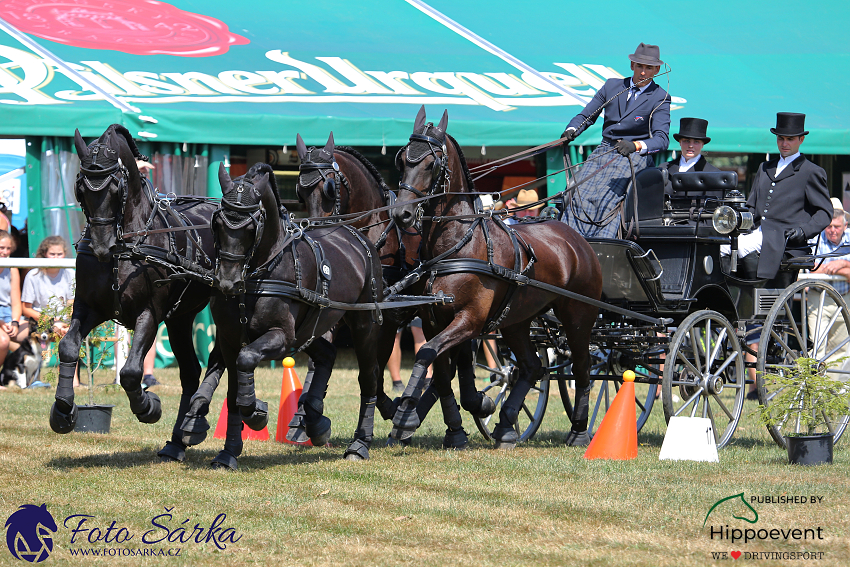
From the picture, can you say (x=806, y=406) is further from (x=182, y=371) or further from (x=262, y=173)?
(x=182, y=371)

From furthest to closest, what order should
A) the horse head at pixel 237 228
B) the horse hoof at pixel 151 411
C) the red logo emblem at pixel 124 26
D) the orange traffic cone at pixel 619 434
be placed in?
the red logo emblem at pixel 124 26 → the orange traffic cone at pixel 619 434 → the horse hoof at pixel 151 411 → the horse head at pixel 237 228

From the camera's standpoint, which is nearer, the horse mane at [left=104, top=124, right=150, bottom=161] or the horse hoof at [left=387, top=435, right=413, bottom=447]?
the horse mane at [left=104, top=124, right=150, bottom=161]

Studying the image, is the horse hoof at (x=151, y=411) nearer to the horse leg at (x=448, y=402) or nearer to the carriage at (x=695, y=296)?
the horse leg at (x=448, y=402)

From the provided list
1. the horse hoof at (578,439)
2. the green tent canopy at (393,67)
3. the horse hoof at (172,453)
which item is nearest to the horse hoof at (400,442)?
the horse hoof at (578,439)

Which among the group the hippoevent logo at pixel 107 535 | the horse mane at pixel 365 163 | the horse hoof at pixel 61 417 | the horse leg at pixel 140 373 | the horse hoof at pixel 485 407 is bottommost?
the horse hoof at pixel 485 407

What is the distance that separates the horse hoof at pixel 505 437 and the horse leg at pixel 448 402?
0.79ft

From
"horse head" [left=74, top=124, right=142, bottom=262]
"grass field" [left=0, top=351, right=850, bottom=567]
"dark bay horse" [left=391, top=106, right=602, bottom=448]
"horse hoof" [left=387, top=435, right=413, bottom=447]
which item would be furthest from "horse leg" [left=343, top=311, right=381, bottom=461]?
"horse head" [left=74, top=124, right=142, bottom=262]

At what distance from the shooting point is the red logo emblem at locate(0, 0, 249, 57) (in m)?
13.8

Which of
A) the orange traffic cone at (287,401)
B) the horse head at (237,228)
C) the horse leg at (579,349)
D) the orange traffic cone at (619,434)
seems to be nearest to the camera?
the horse head at (237,228)

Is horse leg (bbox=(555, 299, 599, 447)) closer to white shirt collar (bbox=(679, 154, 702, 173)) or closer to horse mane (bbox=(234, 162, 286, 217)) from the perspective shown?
white shirt collar (bbox=(679, 154, 702, 173))

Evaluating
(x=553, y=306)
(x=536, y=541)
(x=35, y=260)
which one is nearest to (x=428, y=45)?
(x=35, y=260)

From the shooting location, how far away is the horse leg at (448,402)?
7453 millimetres

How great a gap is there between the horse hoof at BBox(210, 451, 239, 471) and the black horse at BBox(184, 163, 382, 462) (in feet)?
0.97

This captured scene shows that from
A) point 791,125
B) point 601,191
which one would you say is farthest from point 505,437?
point 791,125
